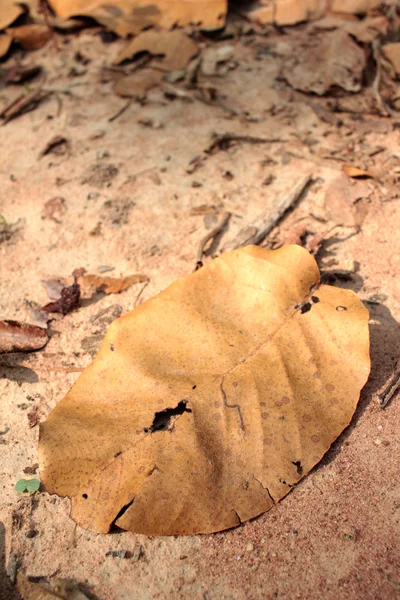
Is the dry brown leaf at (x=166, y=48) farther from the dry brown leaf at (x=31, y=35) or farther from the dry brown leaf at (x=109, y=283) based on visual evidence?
the dry brown leaf at (x=109, y=283)

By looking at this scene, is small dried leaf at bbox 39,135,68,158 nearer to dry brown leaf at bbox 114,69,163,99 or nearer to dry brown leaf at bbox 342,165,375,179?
dry brown leaf at bbox 114,69,163,99

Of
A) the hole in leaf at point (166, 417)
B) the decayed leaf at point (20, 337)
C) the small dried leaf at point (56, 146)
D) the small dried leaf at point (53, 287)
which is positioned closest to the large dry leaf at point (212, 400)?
the hole in leaf at point (166, 417)

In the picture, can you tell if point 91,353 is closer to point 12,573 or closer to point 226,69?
point 12,573

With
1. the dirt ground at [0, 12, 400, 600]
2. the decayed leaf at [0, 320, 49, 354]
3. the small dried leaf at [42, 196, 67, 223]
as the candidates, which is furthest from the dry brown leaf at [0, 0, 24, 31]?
the decayed leaf at [0, 320, 49, 354]

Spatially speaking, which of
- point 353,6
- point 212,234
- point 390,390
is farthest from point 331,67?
point 390,390

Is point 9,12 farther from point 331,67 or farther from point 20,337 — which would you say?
point 20,337
